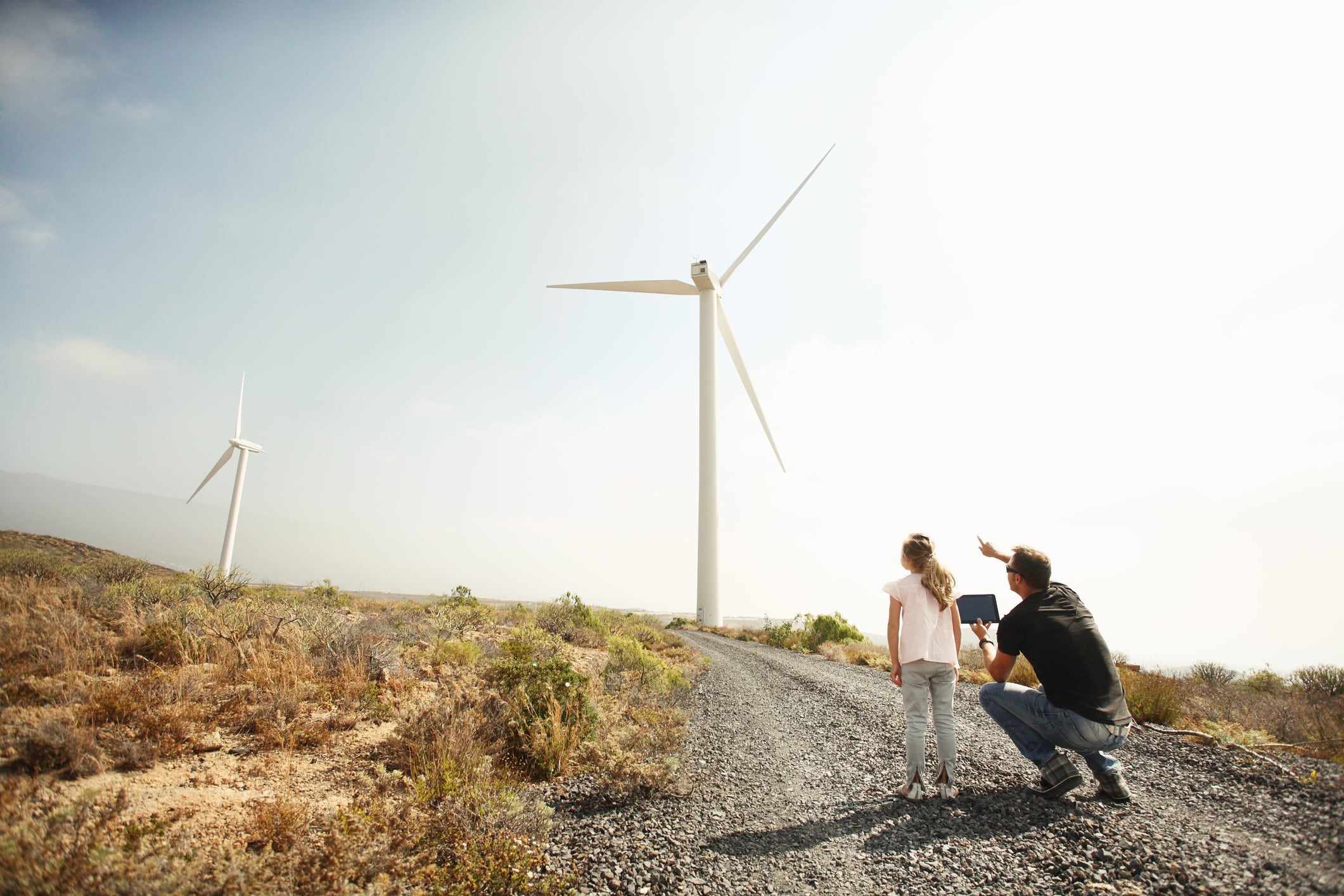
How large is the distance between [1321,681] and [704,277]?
32.3 m

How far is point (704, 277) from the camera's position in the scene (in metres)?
37.4

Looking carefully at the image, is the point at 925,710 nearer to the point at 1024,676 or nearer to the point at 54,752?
the point at 54,752

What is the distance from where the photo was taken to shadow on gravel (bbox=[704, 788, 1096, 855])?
14.7 ft

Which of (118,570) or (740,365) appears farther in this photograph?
(740,365)

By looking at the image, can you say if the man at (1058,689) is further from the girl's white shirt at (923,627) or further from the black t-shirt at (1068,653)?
the girl's white shirt at (923,627)

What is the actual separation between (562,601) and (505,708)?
42.3ft

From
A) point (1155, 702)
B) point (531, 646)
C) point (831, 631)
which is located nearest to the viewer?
point (1155, 702)

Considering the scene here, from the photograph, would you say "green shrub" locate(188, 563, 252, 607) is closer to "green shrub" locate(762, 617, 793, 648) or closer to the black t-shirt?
the black t-shirt

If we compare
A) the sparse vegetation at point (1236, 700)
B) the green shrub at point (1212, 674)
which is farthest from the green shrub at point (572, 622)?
the green shrub at point (1212, 674)

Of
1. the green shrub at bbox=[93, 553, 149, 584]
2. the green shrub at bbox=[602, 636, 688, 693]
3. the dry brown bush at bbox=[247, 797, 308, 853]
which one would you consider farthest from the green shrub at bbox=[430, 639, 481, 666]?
the dry brown bush at bbox=[247, 797, 308, 853]

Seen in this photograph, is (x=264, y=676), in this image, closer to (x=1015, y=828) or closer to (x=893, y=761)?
(x=893, y=761)

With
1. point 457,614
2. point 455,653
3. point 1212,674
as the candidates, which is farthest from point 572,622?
point 1212,674

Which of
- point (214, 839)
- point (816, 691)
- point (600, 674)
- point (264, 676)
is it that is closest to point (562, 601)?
point (600, 674)

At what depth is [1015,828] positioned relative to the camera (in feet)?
15.3
